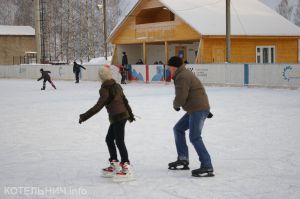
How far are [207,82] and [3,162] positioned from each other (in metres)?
19.4

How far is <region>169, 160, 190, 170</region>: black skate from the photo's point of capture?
22.5 feet

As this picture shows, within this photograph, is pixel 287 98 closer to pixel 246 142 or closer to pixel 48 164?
pixel 246 142

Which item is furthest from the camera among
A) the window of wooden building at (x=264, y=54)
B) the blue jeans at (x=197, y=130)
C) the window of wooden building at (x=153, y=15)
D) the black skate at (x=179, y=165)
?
the window of wooden building at (x=153, y=15)

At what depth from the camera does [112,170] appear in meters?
6.50

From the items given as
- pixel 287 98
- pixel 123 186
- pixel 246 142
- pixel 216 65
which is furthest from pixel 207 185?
pixel 216 65

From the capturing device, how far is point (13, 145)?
908cm

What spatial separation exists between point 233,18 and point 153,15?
20.1 ft

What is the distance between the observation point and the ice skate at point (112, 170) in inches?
253

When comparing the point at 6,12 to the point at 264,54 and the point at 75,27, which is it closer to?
the point at 75,27

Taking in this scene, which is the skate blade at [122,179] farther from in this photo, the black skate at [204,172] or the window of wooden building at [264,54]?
→ the window of wooden building at [264,54]

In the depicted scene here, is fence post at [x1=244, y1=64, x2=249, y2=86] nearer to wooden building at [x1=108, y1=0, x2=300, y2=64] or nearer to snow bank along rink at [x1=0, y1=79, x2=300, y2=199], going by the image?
wooden building at [x1=108, y1=0, x2=300, y2=64]

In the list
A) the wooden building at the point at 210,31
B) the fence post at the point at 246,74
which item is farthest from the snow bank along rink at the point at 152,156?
the wooden building at the point at 210,31

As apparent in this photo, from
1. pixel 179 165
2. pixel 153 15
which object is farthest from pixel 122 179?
pixel 153 15

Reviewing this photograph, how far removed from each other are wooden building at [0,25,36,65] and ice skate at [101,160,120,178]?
58.8m
